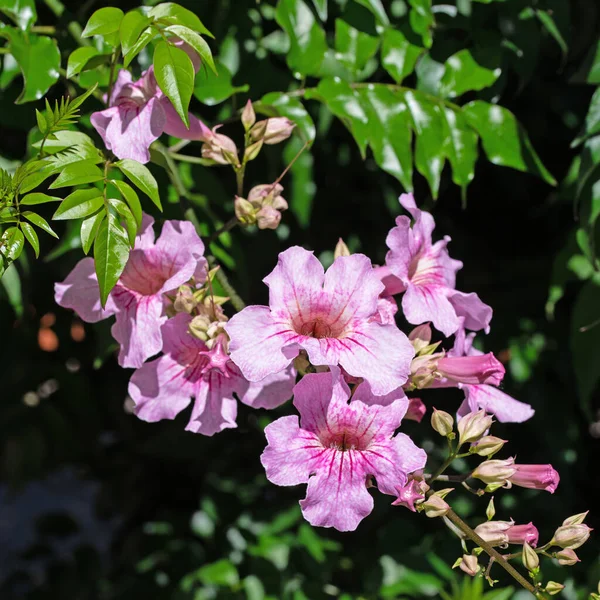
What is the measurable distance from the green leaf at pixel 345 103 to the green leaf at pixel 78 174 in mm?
651

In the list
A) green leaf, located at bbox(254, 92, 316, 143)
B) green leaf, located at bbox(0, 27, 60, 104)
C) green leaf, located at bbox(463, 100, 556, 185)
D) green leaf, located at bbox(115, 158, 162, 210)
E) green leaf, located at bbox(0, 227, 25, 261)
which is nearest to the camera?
green leaf, located at bbox(0, 227, 25, 261)

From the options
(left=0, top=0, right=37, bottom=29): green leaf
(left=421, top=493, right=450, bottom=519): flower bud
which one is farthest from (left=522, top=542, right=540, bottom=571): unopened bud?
(left=0, top=0, right=37, bottom=29): green leaf

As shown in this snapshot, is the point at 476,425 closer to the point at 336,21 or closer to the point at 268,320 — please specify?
the point at 268,320

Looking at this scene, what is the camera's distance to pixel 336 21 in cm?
179

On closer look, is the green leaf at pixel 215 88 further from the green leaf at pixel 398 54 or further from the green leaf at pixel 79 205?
the green leaf at pixel 79 205

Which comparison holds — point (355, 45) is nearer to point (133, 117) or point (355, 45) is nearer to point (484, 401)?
point (133, 117)

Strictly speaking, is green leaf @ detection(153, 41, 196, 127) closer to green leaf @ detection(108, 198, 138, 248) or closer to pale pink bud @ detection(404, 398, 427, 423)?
green leaf @ detection(108, 198, 138, 248)

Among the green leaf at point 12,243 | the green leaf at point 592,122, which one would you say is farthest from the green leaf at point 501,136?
the green leaf at point 12,243

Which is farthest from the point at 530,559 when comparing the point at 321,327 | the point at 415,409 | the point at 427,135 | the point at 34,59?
the point at 34,59

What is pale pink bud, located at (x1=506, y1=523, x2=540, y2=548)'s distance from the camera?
1184 millimetres

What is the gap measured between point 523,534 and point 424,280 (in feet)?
1.57

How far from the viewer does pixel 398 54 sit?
5.86 ft

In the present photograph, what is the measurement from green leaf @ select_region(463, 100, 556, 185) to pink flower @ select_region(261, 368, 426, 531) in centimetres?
83

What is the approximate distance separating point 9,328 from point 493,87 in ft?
4.93
